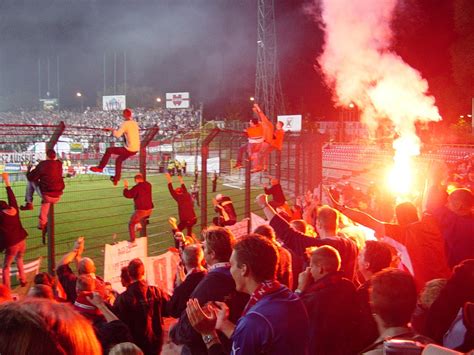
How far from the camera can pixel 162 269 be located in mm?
8164

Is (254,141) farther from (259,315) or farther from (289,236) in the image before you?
(259,315)

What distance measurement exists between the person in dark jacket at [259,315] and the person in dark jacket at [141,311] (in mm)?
1954

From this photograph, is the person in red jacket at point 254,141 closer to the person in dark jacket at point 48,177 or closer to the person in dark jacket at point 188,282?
the person in dark jacket at point 48,177

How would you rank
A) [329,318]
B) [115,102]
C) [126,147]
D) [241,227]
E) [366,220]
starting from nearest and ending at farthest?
[329,318] < [366,220] < [126,147] < [241,227] < [115,102]

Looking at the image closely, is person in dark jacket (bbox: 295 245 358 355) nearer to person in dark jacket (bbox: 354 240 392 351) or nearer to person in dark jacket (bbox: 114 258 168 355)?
person in dark jacket (bbox: 354 240 392 351)

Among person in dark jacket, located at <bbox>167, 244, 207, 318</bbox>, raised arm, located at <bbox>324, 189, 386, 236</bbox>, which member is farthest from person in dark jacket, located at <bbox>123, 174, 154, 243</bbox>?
person in dark jacket, located at <bbox>167, 244, 207, 318</bbox>


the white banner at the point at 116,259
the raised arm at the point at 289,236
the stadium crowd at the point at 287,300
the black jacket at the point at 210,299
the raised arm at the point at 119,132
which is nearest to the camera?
the stadium crowd at the point at 287,300

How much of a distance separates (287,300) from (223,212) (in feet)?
20.8

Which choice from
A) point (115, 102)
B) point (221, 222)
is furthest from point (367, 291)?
point (115, 102)

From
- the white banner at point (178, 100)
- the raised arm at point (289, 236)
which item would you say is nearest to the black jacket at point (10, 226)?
the raised arm at point (289, 236)

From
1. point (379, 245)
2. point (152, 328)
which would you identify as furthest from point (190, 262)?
point (379, 245)

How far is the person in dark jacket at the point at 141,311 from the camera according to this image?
5105 mm

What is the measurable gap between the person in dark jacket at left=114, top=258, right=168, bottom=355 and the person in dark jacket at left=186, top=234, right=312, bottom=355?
195cm

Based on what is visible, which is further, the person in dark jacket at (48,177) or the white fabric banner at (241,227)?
the white fabric banner at (241,227)
